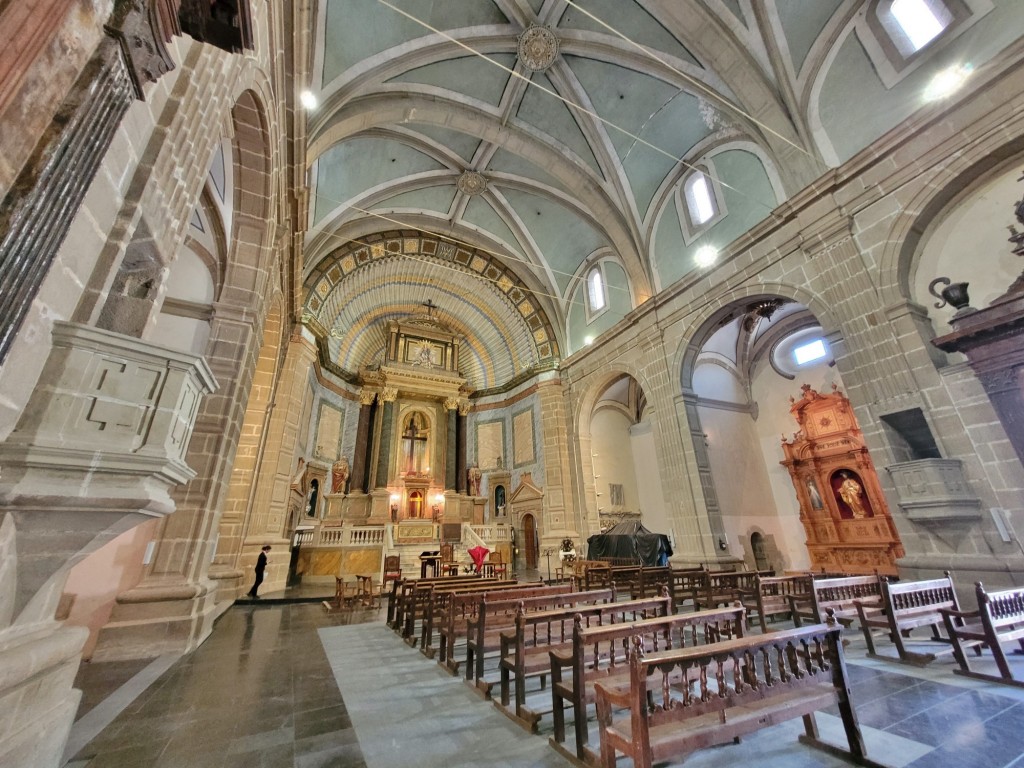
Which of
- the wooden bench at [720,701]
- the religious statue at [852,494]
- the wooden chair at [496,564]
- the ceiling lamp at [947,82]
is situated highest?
the ceiling lamp at [947,82]

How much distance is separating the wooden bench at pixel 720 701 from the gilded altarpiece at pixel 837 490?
466 inches

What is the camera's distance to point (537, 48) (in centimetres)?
955

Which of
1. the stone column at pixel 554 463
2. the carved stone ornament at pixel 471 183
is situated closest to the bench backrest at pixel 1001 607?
the stone column at pixel 554 463

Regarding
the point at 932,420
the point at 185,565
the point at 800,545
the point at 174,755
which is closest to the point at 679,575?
the point at 932,420

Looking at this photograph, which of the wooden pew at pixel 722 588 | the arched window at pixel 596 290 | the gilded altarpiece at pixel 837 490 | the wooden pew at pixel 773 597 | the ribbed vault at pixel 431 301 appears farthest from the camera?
the ribbed vault at pixel 431 301

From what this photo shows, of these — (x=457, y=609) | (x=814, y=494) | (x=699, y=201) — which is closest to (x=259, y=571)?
(x=457, y=609)

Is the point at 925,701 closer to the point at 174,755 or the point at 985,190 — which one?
the point at 174,755

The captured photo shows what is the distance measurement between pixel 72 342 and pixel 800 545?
1586 centimetres

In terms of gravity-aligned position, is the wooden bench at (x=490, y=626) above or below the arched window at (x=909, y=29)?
below

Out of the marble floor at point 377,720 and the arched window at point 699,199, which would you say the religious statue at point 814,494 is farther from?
the marble floor at point 377,720

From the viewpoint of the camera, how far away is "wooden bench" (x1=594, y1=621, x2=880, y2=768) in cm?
176

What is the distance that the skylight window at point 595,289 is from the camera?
14.1m

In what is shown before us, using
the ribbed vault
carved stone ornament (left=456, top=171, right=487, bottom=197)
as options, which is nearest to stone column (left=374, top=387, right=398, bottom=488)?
the ribbed vault

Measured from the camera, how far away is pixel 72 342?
192 cm
